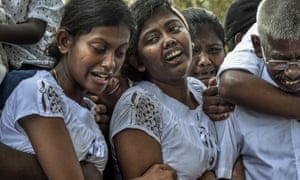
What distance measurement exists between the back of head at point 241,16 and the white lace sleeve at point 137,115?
919 mm

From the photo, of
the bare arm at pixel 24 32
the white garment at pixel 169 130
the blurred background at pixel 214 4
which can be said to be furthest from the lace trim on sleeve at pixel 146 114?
the blurred background at pixel 214 4

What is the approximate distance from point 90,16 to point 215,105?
66 centimetres

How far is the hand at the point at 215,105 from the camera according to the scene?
272cm

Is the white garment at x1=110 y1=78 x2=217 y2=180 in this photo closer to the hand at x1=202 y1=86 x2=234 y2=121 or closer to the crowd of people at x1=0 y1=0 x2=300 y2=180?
the crowd of people at x1=0 y1=0 x2=300 y2=180

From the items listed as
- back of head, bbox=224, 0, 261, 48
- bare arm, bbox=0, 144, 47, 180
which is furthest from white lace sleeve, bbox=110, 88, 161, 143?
back of head, bbox=224, 0, 261, 48

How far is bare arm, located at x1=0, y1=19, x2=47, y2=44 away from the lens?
9.02 ft

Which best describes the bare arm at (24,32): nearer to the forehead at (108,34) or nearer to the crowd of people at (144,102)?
the crowd of people at (144,102)

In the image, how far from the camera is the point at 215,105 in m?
2.76

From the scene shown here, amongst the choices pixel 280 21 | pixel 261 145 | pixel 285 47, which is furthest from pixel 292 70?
pixel 261 145

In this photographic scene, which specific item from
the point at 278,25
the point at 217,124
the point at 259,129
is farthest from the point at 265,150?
the point at 278,25

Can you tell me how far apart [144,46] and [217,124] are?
17.7 inches

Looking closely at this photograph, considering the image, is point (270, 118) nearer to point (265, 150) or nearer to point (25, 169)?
point (265, 150)

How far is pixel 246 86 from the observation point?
254cm

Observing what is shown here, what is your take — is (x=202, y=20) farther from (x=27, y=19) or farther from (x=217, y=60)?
(x=27, y=19)
